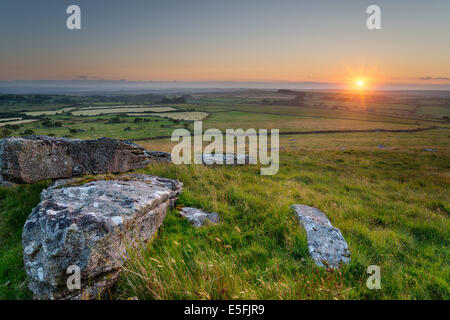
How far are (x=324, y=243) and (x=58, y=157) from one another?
8569 millimetres

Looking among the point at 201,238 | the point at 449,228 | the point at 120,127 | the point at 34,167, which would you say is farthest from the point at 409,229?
the point at 120,127

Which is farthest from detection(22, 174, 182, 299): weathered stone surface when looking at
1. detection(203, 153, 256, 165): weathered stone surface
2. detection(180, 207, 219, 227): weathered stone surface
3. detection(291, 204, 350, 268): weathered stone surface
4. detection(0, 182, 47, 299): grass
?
detection(203, 153, 256, 165): weathered stone surface

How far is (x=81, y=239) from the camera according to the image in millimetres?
3449

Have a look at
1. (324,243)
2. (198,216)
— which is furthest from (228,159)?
(324,243)

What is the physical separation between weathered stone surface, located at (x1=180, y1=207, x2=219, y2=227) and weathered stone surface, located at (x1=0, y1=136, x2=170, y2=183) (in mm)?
4230

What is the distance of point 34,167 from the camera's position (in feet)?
23.0

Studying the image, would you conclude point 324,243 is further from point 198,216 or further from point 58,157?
point 58,157

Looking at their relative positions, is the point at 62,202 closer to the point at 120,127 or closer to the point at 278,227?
the point at 278,227

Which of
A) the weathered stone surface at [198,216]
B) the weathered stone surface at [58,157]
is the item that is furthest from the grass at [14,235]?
the weathered stone surface at [198,216]

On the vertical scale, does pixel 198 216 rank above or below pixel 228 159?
below

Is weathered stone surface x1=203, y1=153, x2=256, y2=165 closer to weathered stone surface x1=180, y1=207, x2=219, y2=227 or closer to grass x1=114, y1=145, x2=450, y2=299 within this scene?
grass x1=114, y1=145, x2=450, y2=299

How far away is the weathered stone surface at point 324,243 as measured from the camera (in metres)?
3.98
